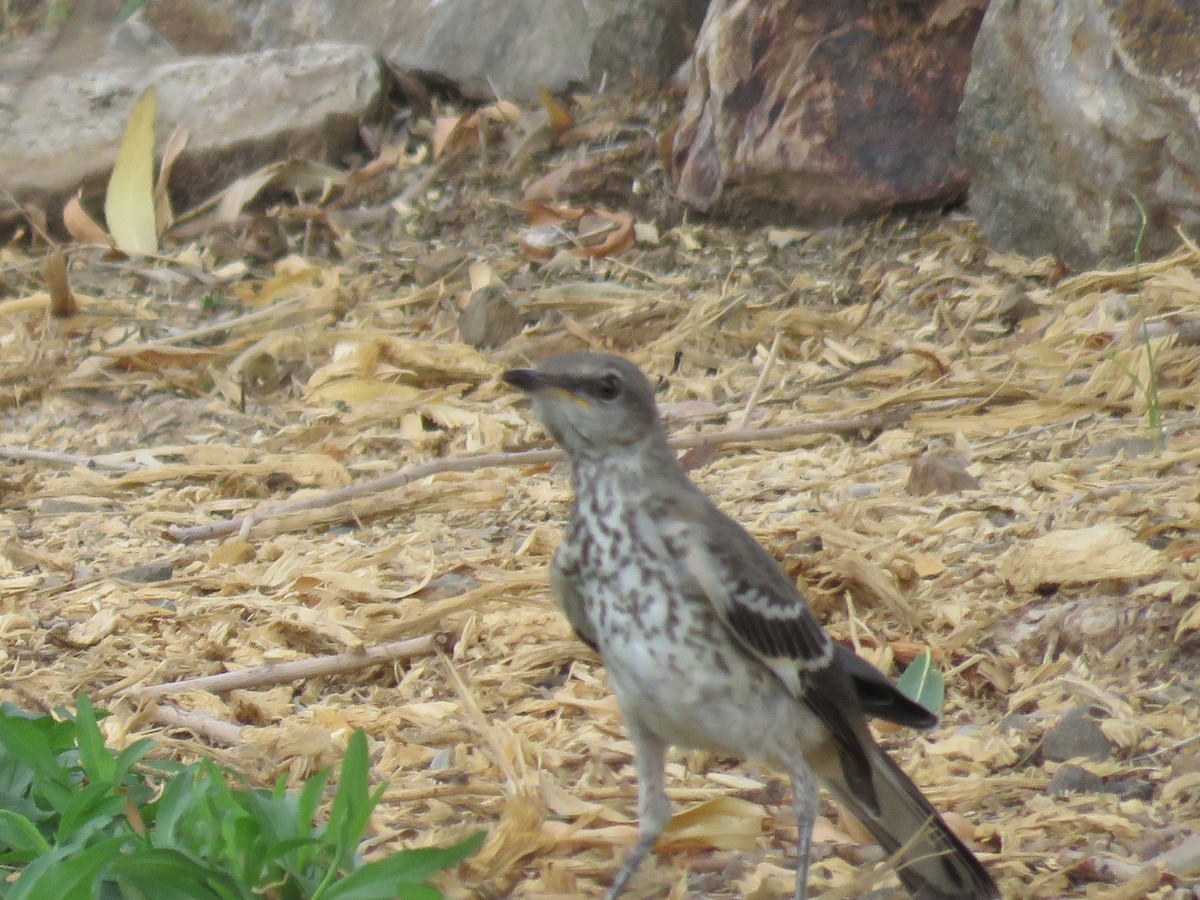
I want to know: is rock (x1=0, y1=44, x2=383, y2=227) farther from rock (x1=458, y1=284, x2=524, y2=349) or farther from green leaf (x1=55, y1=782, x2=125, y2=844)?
green leaf (x1=55, y1=782, x2=125, y2=844)

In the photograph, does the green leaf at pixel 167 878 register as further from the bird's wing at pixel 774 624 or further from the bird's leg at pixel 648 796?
the bird's wing at pixel 774 624

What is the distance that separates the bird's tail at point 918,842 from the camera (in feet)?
9.12

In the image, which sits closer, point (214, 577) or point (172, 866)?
point (172, 866)

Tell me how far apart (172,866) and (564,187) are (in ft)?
16.6

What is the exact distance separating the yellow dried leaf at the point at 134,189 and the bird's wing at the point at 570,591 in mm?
4878

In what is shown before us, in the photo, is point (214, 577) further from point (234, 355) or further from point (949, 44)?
point (949, 44)

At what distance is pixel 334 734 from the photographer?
138 inches

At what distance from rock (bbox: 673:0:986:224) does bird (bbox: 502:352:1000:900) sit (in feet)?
11.8

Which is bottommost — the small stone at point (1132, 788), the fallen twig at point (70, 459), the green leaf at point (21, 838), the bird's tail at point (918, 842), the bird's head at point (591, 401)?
the fallen twig at point (70, 459)

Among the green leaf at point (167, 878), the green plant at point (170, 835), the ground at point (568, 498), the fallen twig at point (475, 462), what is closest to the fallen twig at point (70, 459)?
the ground at point (568, 498)

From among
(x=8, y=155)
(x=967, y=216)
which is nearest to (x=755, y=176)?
(x=967, y=216)

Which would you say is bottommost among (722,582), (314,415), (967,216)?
(314,415)

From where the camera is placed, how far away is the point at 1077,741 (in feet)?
10.6

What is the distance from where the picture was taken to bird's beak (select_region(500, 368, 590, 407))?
112 inches
